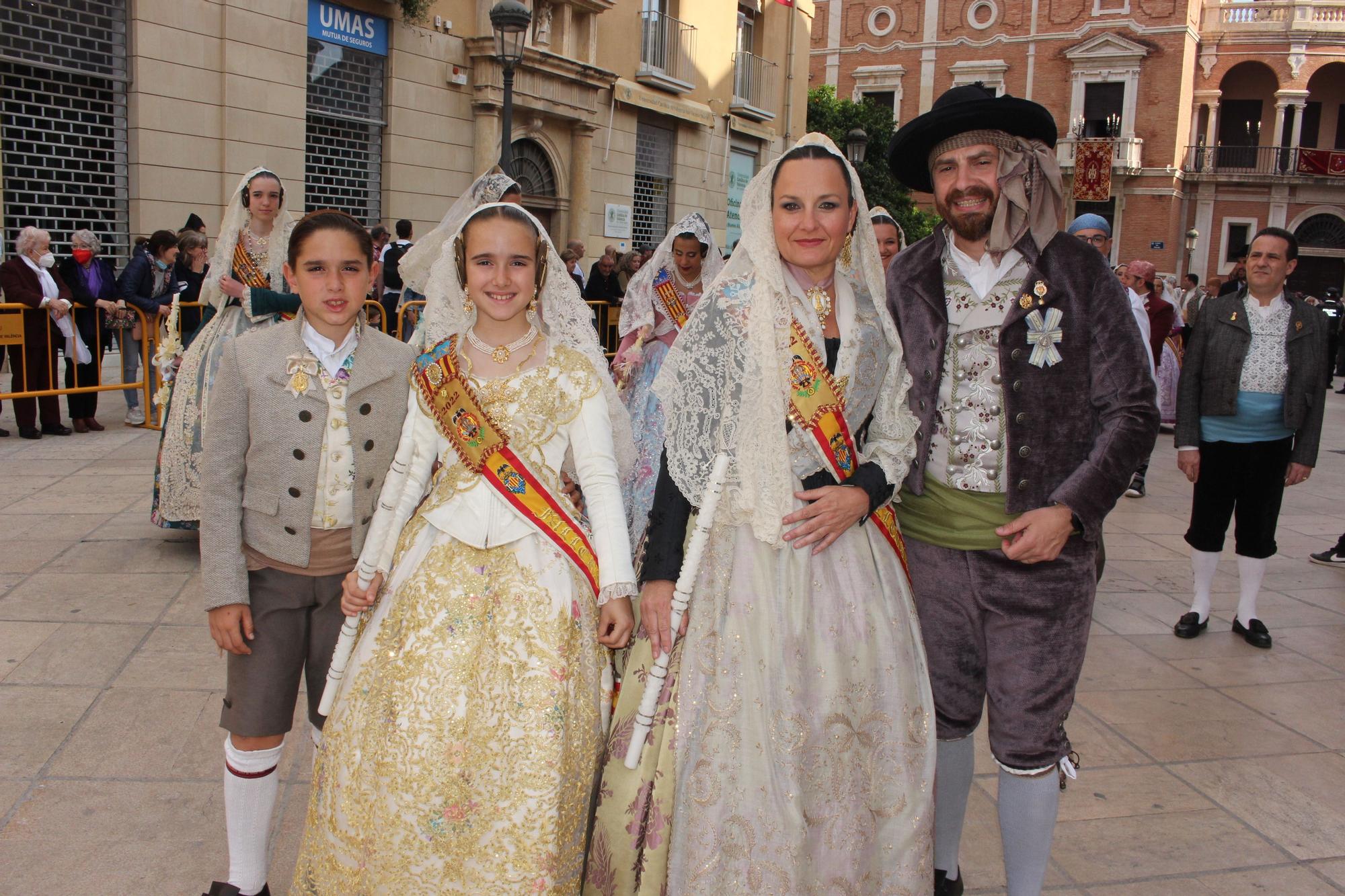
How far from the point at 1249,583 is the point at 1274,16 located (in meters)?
40.4

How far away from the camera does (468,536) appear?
2582 millimetres

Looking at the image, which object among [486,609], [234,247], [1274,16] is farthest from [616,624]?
[1274,16]

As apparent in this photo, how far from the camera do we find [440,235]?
4.28m

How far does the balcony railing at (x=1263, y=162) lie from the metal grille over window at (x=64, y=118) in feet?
122

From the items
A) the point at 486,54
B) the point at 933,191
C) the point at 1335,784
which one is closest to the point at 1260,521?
the point at 1335,784

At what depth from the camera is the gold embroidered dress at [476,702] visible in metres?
2.34

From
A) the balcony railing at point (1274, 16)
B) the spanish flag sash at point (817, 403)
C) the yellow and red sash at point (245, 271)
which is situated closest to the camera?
the spanish flag sash at point (817, 403)

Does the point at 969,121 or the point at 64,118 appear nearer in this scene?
the point at 969,121

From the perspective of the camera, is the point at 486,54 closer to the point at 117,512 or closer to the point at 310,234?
the point at 117,512

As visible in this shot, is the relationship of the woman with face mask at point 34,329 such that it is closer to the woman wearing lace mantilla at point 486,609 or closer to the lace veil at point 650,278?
the lace veil at point 650,278

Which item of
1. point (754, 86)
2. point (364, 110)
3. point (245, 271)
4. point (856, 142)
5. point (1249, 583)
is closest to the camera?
point (245, 271)

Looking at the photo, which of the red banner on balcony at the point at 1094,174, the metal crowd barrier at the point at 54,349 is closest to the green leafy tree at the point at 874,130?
the red banner on balcony at the point at 1094,174

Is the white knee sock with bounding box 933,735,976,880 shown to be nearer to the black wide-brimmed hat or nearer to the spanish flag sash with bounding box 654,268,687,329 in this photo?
the black wide-brimmed hat

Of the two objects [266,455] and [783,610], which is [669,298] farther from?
[783,610]
